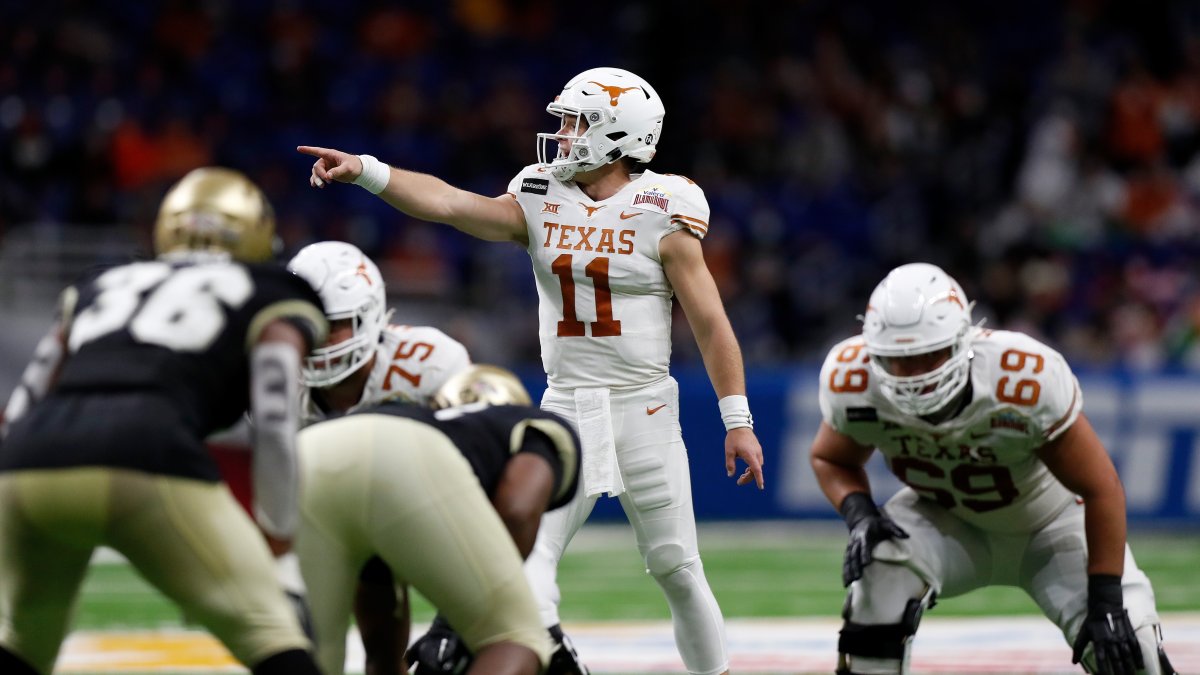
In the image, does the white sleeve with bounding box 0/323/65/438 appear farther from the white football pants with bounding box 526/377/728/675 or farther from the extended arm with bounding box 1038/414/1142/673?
the extended arm with bounding box 1038/414/1142/673

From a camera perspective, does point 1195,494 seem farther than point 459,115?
No

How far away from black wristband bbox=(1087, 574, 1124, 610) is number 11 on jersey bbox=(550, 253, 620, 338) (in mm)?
1545

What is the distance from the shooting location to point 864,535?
16.0ft

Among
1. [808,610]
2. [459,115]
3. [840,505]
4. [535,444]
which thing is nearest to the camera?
[535,444]

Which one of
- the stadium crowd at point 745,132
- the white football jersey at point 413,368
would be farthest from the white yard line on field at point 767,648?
the stadium crowd at point 745,132

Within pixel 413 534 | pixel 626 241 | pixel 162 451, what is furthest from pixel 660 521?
pixel 162 451

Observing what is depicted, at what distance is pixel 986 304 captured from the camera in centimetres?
1255

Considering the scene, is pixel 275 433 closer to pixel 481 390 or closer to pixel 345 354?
pixel 481 390

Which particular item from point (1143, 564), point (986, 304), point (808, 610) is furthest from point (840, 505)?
point (986, 304)

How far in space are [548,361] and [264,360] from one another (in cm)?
194

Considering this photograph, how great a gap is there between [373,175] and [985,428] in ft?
6.30

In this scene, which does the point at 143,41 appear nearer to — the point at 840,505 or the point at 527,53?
the point at 527,53

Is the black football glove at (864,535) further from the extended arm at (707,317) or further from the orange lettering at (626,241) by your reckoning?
the orange lettering at (626,241)

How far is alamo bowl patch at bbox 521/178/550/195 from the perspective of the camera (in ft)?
16.8
